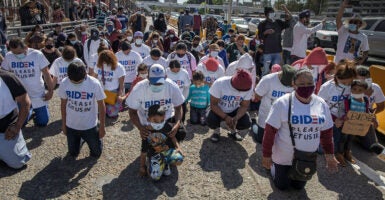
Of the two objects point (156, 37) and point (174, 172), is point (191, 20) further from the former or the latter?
point (174, 172)

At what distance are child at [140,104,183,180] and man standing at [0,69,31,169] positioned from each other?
167 centimetres

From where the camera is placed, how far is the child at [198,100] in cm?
631

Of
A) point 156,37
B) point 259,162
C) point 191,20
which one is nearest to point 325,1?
point 191,20

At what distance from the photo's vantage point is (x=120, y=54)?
299 inches

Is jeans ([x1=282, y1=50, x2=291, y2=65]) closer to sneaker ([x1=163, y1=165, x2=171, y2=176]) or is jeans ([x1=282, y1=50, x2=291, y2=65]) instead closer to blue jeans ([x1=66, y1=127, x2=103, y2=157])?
sneaker ([x1=163, y1=165, x2=171, y2=176])

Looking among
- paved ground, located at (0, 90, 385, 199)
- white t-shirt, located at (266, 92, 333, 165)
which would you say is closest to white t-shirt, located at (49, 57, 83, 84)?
paved ground, located at (0, 90, 385, 199)

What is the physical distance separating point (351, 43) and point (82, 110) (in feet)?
18.6

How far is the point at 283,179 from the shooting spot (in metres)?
3.95

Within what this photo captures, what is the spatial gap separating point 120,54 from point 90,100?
317 centimetres

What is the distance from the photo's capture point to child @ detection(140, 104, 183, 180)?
4016 mm

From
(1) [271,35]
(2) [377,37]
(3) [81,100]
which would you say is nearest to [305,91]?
(3) [81,100]

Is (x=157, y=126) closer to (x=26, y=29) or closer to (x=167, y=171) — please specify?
(x=167, y=171)

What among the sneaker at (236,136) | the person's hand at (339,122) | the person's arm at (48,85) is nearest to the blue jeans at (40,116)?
→ the person's arm at (48,85)

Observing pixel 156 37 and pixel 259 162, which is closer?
pixel 259 162
